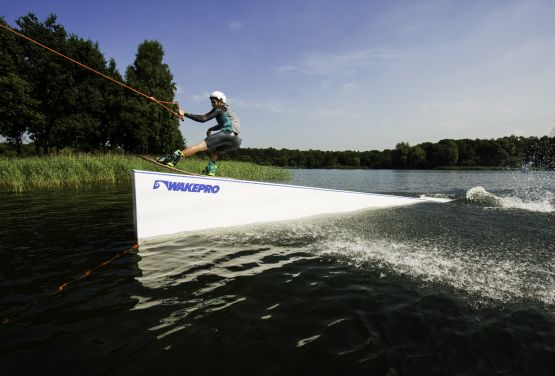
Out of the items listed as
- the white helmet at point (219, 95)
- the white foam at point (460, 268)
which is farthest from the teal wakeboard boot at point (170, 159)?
the white foam at point (460, 268)

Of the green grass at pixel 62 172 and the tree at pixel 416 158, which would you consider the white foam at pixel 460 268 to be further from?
the tree at pixel 416 158

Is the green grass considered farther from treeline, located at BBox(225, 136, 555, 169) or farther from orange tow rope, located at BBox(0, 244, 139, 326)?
treeline, located at BBox(225, 136, 555, 169)

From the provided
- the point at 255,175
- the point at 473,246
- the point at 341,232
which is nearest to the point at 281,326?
the point at 341,232

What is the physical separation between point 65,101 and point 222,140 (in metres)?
34.0

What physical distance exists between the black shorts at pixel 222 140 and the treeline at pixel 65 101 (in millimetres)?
29096

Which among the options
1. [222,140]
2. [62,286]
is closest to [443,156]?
[222,140]

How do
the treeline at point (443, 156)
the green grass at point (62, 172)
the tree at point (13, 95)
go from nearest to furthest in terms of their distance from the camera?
the green grass at point (62, 172) < the tree at point (13, 95) < the treeline at point (443, 156)

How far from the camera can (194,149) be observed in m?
6.52

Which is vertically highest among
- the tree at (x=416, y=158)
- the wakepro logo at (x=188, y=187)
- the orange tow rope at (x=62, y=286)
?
the tree at (x=416, y=158)

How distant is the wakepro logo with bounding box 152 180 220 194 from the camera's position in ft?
18.9

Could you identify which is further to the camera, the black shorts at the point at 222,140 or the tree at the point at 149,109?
the tree at the point at 149,109

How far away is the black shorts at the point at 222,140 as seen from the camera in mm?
6699

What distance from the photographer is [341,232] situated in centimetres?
643

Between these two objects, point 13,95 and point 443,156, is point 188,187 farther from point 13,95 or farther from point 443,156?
point 443,156
